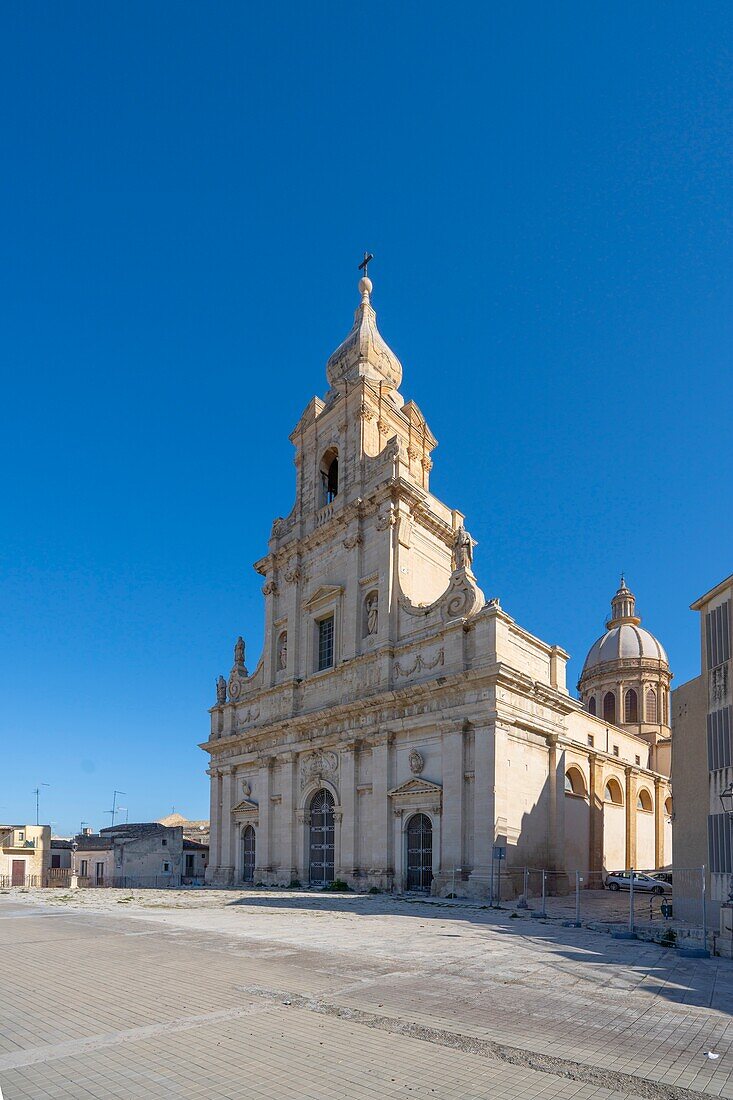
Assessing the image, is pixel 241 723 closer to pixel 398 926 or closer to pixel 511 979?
pixel 398 926

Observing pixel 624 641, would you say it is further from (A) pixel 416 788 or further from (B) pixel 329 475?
(A) pixel 416 788

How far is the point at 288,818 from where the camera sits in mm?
36656

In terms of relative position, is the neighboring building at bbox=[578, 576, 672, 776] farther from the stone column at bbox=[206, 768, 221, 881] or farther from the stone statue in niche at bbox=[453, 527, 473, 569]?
the stone statue in niche at bbox=[453, 527, 473, 569]

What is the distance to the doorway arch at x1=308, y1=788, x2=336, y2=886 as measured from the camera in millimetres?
34625

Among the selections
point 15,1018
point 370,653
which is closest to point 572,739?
point 370,653

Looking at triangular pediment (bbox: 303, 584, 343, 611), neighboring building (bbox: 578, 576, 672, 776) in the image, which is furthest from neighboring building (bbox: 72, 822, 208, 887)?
neighboring building (bbox: 578, 576, 672, 776)

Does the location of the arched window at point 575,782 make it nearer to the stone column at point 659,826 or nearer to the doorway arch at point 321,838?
the doorway arch at point 321,838

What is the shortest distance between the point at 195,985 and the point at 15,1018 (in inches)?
96.3

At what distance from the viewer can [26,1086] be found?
6473 millimetres

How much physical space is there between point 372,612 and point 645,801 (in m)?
22.6

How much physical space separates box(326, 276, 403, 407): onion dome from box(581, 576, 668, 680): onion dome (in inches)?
1149

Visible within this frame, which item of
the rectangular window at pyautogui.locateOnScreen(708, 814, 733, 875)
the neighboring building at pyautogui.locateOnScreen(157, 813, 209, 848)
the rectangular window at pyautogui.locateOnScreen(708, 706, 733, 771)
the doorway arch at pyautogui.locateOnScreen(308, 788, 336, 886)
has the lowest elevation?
the neighboring building at pyautogui.locateOnScreen(157, 813, 209, 848)

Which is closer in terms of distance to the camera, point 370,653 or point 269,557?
point 370,653

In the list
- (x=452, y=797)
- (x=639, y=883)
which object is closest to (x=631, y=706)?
(x=639, y=883)
